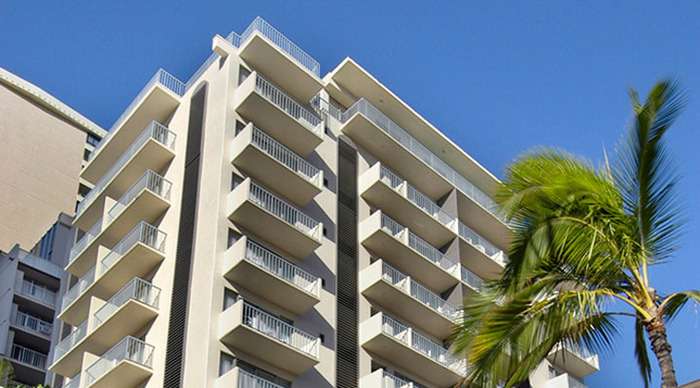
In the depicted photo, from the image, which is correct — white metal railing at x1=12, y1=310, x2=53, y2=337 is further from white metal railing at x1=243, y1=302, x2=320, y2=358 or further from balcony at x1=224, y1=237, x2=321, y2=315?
white metal railing at x1=243, y1=302, x2=320, y2=358

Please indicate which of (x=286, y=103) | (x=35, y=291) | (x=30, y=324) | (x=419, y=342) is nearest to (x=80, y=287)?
→ (x=286, y=103)

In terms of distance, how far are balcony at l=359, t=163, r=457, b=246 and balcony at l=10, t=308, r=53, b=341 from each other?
31.0 m

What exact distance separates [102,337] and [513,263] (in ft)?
100

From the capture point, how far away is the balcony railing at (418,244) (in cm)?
4906

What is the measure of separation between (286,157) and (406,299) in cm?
920

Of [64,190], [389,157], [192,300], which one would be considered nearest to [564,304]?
[192,300]

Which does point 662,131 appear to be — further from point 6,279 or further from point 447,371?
point 6,279

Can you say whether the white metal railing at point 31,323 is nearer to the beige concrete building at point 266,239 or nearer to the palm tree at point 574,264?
the beige concrete building at point 266,239

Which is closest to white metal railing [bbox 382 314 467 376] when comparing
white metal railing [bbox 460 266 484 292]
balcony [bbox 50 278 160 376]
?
white metal railing [bbox 460 266 484 292]

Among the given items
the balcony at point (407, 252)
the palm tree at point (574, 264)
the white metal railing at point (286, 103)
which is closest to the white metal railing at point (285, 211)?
the balcony at point (407, 252)

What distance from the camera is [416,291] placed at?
4859 cm

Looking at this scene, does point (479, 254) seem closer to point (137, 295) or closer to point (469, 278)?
point (469, 278)

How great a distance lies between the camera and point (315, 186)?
44.6 metres

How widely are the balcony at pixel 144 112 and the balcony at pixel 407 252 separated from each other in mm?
11591
